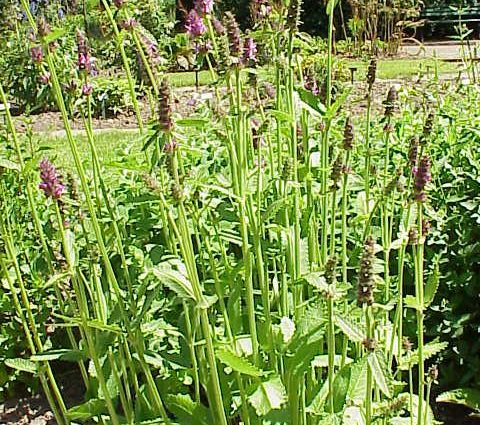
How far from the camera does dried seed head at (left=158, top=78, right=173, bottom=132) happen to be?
4.12 ft

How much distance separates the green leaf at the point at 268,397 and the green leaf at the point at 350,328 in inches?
12.3

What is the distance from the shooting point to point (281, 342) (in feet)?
5.62

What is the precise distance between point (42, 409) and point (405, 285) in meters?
1.48

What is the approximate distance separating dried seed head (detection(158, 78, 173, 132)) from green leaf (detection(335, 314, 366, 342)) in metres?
0.50

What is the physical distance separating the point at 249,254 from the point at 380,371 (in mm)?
446

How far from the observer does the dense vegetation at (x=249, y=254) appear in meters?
1.47

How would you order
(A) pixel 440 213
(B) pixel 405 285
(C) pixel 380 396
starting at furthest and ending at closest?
(B) pixel 405 285, (A) pixel 440 213, (C) pixel 380 396

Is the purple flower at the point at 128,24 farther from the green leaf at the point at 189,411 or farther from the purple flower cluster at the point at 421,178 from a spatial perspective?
the green leaf at the point at 189,411

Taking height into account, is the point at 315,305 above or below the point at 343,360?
above

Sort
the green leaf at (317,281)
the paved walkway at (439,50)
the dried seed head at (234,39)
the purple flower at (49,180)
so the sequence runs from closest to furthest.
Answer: the green leaf at (317,281)
the dried seed head at (234,39)
the purple flower at (49,180)
the paved walkway at (439,50)

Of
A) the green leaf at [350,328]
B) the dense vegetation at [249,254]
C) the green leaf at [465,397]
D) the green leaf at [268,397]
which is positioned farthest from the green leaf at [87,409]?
the green leaf at [465,397]

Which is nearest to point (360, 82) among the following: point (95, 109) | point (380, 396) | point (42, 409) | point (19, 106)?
point (95, 109)

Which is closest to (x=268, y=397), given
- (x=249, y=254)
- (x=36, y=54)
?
(x=249, y=254)

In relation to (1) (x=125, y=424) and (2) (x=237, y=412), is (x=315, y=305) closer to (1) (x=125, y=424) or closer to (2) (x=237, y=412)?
(2) (x=237, y=412)
